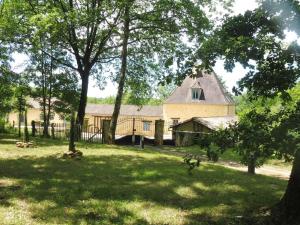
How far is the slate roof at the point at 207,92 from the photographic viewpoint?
53000mm

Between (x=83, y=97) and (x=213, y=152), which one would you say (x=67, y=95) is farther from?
(x=213, y=152)

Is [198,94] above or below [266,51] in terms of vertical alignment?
above

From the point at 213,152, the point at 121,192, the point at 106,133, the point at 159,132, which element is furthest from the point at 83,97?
the point at 213,152

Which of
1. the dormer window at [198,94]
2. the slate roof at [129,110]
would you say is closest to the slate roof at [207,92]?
the dormer window at [198,94]

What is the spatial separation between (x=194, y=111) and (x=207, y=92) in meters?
3.06

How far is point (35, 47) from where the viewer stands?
29625 mm

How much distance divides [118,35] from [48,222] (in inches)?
997

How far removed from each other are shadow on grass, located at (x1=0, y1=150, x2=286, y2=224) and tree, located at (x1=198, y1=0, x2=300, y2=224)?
341 centimetres

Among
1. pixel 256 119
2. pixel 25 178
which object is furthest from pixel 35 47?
pixel 256 119

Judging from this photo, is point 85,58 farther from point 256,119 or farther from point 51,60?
point 256,119

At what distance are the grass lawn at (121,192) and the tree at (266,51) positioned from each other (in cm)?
329

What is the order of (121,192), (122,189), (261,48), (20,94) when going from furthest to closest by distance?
1. (20,94)
2. (122,189)
3. (121,192)
4. (261,48)

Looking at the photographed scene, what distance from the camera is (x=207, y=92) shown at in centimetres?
5394

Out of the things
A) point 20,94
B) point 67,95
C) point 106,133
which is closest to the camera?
point 106,133
